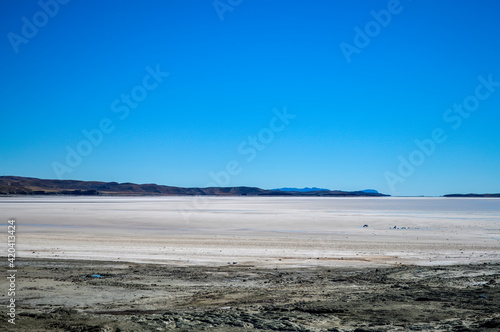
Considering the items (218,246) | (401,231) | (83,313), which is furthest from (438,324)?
(401,231)

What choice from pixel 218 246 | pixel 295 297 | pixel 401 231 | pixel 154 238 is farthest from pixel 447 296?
pixel 401 231

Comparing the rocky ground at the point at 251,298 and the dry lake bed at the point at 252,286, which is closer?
the rocky ground at the point at 251,298

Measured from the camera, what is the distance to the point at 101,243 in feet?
66.3

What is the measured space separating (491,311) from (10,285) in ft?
32.9

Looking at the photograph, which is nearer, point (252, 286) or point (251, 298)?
point (251, 298)

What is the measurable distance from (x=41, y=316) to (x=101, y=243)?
1259 cm

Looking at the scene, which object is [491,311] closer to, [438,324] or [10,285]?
[438,324]

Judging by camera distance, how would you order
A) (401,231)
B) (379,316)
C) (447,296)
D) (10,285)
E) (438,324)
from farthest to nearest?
(401,231) → (10,285) → (447,296) → (379,316) → (438,324)

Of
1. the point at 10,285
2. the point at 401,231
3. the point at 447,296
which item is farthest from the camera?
the point at 401,231

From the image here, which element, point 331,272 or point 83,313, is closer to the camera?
point 83,313

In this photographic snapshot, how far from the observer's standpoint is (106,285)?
10.9 metres

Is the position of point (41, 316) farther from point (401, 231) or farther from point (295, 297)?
point (401, 231)

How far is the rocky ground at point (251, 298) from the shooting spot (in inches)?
302

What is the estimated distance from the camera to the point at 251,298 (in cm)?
967
